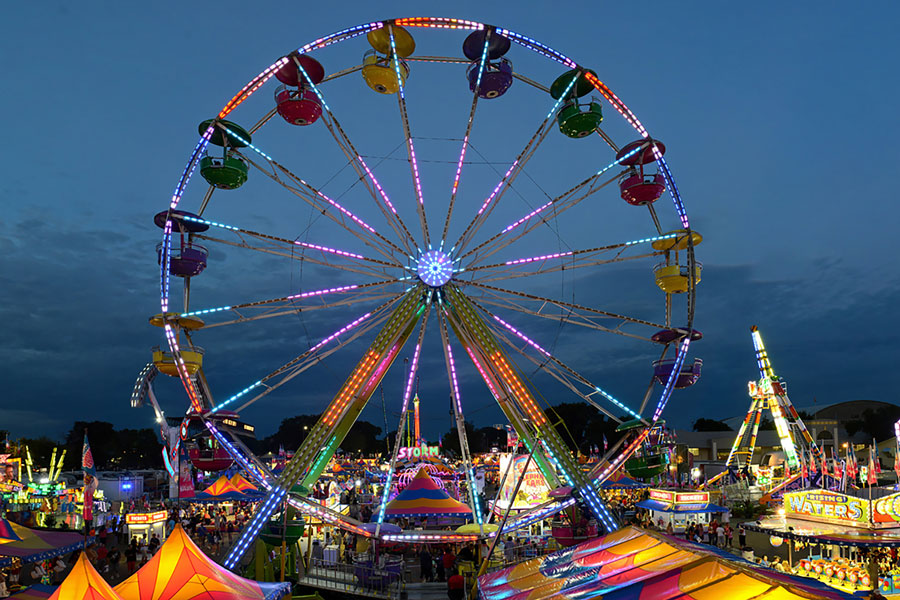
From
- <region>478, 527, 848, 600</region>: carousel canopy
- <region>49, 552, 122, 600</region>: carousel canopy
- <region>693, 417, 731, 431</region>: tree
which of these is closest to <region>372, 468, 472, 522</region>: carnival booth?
<region>478, 527, 848, 600</region>: carousel canopy

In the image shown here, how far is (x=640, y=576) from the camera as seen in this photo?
7.53 meters

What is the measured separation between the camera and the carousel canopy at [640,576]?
632 centimetres

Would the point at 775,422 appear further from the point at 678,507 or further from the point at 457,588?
the point at 457,588

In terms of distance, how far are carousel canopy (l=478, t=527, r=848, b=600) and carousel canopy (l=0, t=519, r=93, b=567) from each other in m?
9.06

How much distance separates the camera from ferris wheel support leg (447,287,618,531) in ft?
46.7

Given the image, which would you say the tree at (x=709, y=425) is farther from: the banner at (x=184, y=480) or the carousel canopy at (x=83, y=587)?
the carousel canopy at (x=83, y=587)

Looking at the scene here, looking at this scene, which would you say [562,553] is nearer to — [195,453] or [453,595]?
[453,595]

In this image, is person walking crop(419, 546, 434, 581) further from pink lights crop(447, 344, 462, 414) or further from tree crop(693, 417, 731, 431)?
tree crop(693, 417, 731, 431)

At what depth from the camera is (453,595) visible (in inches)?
461

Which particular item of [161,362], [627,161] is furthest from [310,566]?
[627,161]

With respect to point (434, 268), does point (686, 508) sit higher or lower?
lower

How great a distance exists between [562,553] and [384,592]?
4.81 meters

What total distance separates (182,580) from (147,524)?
42.7 ft

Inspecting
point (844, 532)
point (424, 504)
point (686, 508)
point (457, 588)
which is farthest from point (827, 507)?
point (424, 504)
